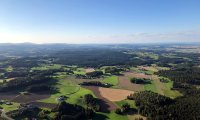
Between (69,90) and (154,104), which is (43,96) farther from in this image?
(154,104)

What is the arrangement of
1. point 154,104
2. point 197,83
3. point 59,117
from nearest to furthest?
1. point 59,117
2. point 154,104
3. point 197,83

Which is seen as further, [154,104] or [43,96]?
[43,96]

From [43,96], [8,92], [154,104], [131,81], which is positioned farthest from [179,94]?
[8,92]

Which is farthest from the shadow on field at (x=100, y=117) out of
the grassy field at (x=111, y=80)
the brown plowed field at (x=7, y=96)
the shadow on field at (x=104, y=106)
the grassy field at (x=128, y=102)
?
the grassy field at (x=111, y=80)

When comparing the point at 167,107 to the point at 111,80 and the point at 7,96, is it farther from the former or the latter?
the point at 7,96

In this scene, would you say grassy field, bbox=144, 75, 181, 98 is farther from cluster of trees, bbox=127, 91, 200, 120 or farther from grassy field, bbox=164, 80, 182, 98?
cluster of trees, bbox=127, 91, 200, 120

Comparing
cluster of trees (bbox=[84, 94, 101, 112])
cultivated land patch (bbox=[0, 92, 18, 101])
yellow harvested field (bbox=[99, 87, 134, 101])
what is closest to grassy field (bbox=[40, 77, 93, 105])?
cluster of trees (bbox=[84, 94, 101, 112])
